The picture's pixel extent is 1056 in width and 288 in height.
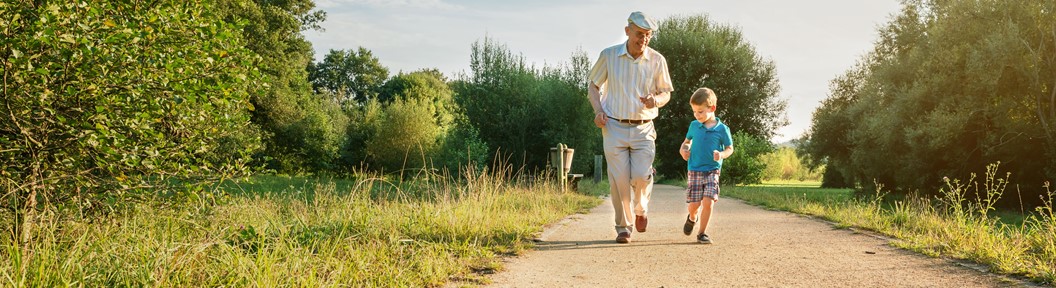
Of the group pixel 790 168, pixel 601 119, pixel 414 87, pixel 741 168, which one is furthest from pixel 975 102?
pixel 414 87

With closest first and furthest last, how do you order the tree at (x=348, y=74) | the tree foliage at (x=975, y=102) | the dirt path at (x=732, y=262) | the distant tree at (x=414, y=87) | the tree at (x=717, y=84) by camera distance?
1. the dirt path at (x=732, y=262)
2. the tree foliage at (x=975, y=102)
3. the tree at (x=717, y=84)
4. the distant tree at (x=414, y=87)
5. the tree at (x=348, y=74)

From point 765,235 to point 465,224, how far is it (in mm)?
3115

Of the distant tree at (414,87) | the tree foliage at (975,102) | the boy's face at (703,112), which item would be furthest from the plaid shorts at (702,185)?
the distant tree at (414,87)

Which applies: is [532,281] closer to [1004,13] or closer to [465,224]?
[465,224]

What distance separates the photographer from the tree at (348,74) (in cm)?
7469

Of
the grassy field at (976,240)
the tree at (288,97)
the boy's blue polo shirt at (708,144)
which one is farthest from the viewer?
the tree at (288,97)

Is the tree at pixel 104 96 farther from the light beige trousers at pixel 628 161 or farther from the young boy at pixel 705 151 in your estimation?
the young boy at pixel 705 151

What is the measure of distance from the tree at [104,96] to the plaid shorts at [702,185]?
4063 millimetres

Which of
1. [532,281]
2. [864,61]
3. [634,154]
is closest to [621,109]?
[634,154]

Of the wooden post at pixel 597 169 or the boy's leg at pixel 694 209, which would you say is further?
the wooden post at pixel 597 169

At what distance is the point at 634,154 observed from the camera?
22.6ft

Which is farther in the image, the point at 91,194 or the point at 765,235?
the point at 765,235

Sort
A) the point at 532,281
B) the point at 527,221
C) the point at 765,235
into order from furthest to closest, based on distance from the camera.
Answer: the point at 527,221 < the point at 765,235 < the point at 532,281

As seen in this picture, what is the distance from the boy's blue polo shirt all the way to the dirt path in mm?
722
